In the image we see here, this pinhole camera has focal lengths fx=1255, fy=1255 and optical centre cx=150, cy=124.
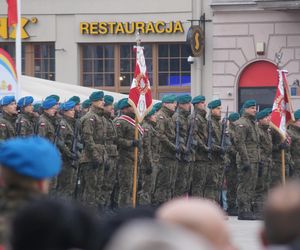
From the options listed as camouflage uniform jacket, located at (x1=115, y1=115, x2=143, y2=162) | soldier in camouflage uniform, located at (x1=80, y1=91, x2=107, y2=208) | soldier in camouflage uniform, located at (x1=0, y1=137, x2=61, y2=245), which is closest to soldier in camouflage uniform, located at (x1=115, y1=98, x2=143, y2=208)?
camouflage uniform jacket, located at (x1=115, y1=115, x2=143, y2=162)

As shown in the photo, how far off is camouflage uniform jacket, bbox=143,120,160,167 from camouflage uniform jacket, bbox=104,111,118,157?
0.72 metres

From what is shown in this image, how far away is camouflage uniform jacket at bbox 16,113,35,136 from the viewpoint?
1855 cm

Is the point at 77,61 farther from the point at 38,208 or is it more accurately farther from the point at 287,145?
the point at 38,208

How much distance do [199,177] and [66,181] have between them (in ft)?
7.83

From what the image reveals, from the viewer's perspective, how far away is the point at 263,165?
19812mm

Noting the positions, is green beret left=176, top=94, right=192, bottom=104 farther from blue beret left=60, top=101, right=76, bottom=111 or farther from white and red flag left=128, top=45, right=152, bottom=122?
blue beret left=60, top=101, right=76, bottom=111

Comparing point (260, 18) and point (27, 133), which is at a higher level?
point (260, 18)

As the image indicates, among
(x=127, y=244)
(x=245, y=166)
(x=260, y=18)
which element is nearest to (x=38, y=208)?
(x=127, y=244)

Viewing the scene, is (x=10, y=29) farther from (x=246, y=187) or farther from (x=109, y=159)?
(x=109, y=159)

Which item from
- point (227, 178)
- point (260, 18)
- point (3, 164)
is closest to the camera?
→ point (3, 164)

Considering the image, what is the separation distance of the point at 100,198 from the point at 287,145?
3.83 metres

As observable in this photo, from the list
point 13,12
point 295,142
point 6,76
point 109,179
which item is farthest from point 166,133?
point 13,12

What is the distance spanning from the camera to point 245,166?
19.3 metres

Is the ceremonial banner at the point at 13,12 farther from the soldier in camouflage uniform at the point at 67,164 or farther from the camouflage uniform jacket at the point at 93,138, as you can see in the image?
the camouflage uniform jacket at the point at 93,138
